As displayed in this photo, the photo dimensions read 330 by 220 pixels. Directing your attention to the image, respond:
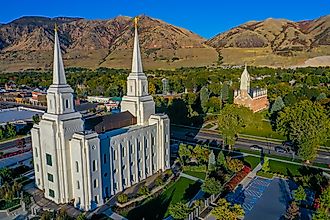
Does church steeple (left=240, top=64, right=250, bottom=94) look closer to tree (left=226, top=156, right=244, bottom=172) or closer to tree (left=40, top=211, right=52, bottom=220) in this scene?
tree (left=226, top=156, right=244, bottom=172)

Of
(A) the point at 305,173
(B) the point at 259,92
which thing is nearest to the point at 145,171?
(A) the point at 305,173

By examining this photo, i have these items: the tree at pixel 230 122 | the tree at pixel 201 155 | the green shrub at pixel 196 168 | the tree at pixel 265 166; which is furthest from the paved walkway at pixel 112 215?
the tree at pixel 230 122

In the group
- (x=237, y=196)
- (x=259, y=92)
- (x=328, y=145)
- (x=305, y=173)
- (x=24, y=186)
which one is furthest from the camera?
(x=259, y=92)

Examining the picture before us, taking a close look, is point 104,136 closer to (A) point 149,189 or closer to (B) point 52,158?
(B) point 52,158

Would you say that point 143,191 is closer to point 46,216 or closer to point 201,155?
point 46,216

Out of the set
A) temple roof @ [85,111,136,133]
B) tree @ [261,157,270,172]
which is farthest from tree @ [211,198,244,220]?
temple roof @ [85,111,136,133]
